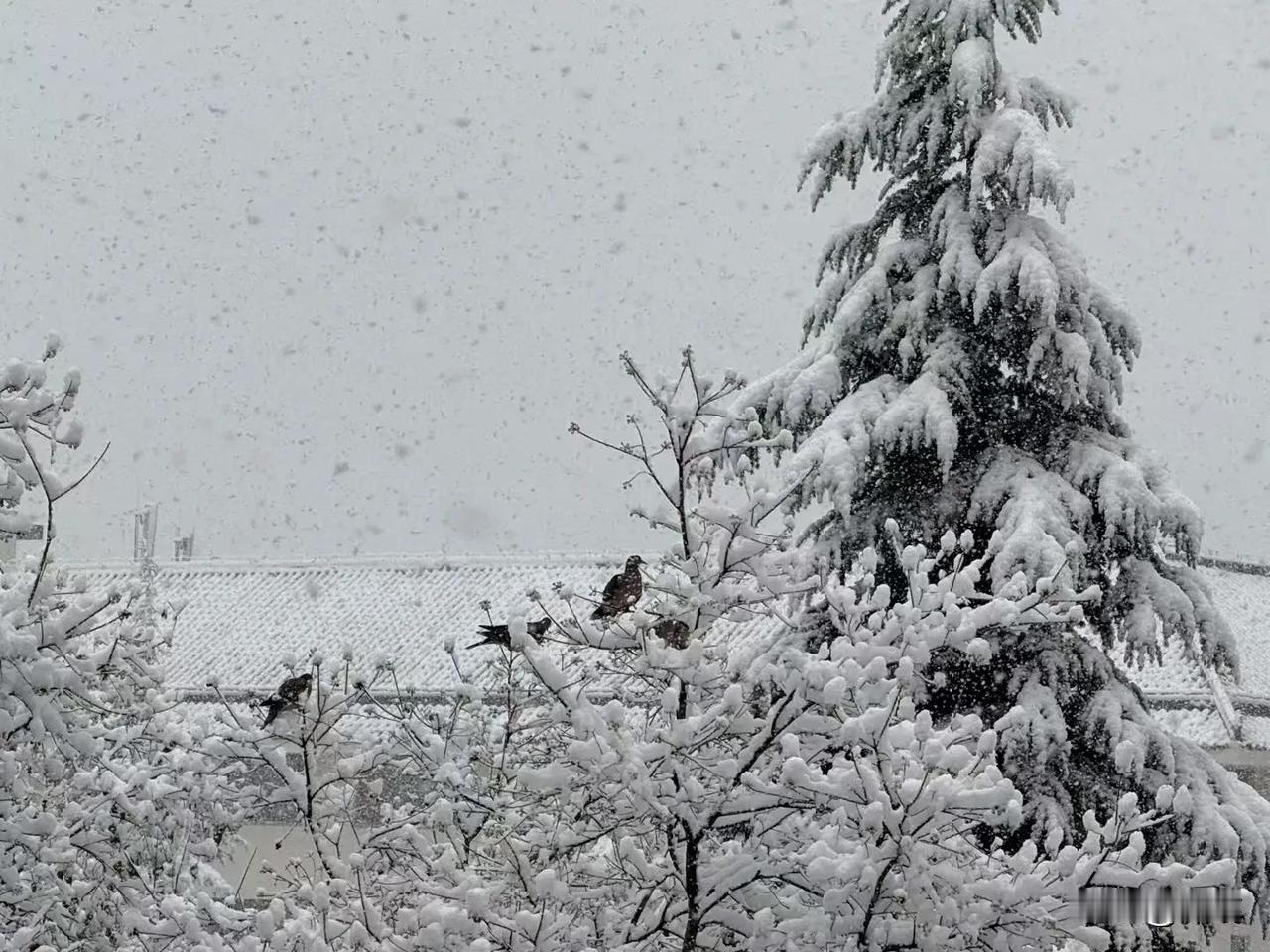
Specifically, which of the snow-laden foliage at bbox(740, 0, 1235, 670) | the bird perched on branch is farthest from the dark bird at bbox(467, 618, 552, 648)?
the snow-laden foliage at bbox(740, 0, 1235, 670)

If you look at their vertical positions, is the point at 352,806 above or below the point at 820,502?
below

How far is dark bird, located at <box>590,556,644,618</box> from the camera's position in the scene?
12.5 ft

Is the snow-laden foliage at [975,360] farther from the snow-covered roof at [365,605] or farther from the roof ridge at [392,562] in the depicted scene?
the roof ridge at [392,562]

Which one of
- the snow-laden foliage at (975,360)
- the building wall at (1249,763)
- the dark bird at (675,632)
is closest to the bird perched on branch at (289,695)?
the dark bird at (675,632)

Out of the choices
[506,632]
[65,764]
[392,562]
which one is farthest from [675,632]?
[392,562]

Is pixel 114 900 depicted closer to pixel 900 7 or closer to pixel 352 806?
pixel 352 806

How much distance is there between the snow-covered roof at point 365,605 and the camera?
24.3 metres

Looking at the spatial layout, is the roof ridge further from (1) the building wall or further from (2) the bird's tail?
(2) the bird's tail

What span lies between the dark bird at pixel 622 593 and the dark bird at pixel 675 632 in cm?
11

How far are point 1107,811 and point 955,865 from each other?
3.48 meters

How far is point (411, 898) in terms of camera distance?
4.19 meters

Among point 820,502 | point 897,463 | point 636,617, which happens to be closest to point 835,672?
point 636,617

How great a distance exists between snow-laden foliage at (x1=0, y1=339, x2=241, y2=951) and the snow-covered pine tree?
10.7 feet

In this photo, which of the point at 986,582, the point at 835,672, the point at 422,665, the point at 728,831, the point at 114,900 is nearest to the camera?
the point at 835,672
